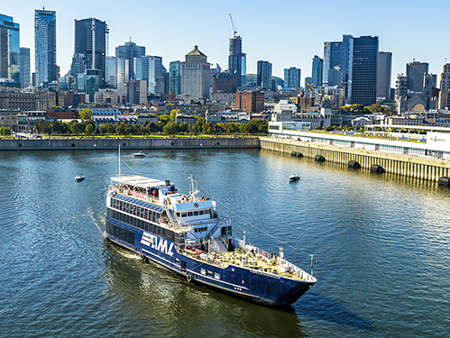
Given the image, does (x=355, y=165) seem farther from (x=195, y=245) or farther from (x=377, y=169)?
(x=195, y=245)

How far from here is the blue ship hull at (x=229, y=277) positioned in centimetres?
3509

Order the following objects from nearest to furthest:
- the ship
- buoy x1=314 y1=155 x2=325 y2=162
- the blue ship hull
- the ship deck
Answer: the blue ship hull → the ship deck → the ship → buoy x1=314 y1=155 x2=325 y2=162

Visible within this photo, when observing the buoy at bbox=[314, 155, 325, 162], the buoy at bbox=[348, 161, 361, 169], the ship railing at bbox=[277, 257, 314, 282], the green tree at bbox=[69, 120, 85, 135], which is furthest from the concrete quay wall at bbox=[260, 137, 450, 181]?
the green tree at bbox=[69, 120, 85, 135]

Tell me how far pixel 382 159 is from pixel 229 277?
8174 centimetres

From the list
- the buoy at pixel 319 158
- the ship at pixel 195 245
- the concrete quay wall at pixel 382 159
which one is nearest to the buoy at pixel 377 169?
the concrete quay wall at pixel 382 159

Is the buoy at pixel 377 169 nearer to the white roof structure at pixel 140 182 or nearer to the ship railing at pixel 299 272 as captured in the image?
the white roof structure at pixel 140 182

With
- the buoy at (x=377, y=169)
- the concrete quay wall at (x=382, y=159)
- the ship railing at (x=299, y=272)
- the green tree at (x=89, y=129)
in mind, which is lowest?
the ship railing at (x=299, y=272)

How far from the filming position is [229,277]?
122 ft

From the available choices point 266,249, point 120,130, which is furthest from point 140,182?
point 120,130

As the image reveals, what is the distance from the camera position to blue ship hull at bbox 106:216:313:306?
3509 cm

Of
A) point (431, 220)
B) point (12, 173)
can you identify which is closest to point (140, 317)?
point (431, 220)

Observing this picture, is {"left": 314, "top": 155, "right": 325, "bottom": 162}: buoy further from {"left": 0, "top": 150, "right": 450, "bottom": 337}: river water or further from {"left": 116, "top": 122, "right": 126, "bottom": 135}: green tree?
{"left": 116, "top": 122, "right": 126, "bottom": 135}: green tree

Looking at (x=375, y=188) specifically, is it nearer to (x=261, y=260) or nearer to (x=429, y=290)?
(x=429, y=290)

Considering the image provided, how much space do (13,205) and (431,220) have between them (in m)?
56.5
